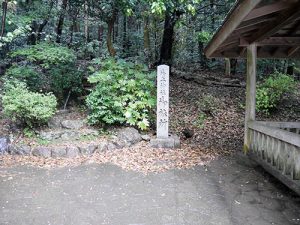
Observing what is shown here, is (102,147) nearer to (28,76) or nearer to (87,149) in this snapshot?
(87,149)

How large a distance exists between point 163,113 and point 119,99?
46.1 inches

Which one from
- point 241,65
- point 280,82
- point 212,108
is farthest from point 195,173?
point 241,65

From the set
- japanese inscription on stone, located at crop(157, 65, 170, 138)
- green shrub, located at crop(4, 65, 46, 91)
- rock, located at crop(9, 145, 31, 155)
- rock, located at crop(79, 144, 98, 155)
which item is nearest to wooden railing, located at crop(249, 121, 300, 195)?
japanese inscription on stone, located at crop(157, 65, 170, 138)

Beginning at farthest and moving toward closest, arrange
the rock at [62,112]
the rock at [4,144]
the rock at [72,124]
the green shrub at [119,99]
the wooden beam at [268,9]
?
the rock at [62,112], the rock at [72,124], the green shrub at [119,99], the rock at [4,144], the wooden beam at [268,9]

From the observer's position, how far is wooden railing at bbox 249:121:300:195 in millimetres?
4691

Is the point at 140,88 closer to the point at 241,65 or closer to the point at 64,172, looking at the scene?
the point at 64,172

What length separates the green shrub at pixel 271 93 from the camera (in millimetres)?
10836

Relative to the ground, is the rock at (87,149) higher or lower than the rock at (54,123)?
lower

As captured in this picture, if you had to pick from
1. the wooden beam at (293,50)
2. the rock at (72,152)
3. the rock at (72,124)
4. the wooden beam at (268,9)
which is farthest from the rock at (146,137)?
the wooden beam at (268,9)

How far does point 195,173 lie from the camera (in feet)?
20.8

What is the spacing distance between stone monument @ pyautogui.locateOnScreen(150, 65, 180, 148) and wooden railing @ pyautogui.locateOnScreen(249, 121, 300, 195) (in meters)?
2.05

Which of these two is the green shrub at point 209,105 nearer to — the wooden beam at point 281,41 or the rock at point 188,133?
the rock at point 188,133

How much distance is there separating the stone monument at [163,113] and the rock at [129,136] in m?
0.42

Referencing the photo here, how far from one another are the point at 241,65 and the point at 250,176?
40.9 feet
